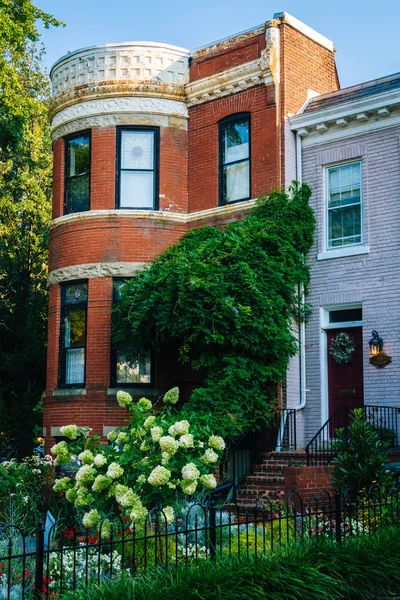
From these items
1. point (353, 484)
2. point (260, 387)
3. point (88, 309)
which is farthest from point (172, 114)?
point (353, 484)

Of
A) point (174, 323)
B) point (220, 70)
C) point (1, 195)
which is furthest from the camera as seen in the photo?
point (1, 195)

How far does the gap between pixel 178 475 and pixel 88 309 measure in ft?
27.3

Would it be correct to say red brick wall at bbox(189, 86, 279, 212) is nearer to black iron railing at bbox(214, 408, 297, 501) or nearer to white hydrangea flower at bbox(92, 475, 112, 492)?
black iron railing at bbox(214, 408, 297, 501)

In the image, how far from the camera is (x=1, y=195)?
27422mm

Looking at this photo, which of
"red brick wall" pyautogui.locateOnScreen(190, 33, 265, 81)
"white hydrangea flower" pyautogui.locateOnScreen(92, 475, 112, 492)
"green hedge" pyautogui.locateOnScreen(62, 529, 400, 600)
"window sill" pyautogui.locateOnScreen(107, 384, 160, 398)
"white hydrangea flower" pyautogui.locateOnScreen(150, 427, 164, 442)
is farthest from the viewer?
"red brick wall" pyautogui.locateOnScreen(190, 33, 265, 81)

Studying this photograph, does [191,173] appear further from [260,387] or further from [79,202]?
[260,387]

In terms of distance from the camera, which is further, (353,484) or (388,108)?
(388,108)

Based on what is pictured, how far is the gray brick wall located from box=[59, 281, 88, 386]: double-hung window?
495cm

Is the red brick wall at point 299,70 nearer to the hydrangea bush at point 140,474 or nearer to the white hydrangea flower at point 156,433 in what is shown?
the hydrangea bush at point 140,474

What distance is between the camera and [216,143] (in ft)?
61.4

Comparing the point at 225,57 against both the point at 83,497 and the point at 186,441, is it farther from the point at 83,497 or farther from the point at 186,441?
the point at 83,497

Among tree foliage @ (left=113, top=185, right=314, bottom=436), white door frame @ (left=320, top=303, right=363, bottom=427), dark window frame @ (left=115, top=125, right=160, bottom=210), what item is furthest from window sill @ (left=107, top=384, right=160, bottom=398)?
dark window frame @ (left=115, top=125, right=160, bottom=210)

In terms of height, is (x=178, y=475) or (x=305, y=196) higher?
(x=305, y=196)

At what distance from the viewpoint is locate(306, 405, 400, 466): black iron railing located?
14.9 metres
